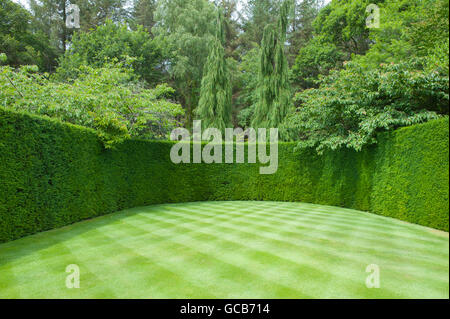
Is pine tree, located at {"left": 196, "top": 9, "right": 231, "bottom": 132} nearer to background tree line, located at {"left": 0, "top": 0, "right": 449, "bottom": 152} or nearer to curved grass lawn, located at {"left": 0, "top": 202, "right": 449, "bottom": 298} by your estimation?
background tree line, located at {"left": 0, "top": 0, "right": 449, "bottom": 152}

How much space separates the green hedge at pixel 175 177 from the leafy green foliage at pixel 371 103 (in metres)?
0.77

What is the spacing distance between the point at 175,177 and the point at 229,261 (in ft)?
30.9

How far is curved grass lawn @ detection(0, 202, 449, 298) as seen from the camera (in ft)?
10.8

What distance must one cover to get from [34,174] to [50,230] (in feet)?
5.13

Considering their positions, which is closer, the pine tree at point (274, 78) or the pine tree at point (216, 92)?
the pine tree at point (274, 78)

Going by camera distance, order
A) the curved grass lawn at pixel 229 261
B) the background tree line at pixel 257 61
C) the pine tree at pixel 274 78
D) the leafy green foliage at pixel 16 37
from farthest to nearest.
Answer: the leafy green foliage at pixel 16 37
the pine tree at pixel 274 78
the background tree line at pixel 257 61
the curved grass lawn at pixel 229 261

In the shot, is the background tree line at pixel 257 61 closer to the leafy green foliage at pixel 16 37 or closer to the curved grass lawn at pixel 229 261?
the leafy green foliage at pixel 16 37

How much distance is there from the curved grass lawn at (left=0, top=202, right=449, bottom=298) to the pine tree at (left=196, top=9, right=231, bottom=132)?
13.3 m

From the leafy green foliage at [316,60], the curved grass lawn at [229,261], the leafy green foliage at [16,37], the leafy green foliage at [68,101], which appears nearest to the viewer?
the curved grass lawn at [229,261]

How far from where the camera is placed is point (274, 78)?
1756 cm

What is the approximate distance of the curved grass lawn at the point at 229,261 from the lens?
10.8ft

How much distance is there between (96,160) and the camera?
893 cm

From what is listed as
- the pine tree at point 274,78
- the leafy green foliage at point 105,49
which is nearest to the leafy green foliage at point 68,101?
the leafy green foliage at point 105,49
